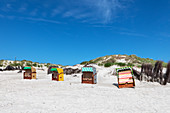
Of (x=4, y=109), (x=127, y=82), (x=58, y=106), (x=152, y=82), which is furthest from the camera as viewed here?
(x=152, y=82)

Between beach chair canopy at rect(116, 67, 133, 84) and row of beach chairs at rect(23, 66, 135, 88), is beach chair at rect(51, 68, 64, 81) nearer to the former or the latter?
row of beach chairs at rect(23, 66, 135, 88)

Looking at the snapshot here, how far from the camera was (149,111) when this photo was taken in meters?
6.73

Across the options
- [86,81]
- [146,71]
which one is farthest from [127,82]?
[146,71]

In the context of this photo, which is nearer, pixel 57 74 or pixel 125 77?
pixel 125 77

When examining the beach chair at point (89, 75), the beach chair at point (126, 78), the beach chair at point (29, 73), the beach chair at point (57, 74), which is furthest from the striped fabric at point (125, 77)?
the beach chair at point (29, 73)

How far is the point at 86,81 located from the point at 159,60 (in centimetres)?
780

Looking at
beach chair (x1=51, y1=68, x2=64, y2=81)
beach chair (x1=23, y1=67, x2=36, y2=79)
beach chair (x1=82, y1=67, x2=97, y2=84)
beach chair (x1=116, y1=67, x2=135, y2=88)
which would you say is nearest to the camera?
beach chair (x1=116, y1=67, x2=135, y2=88)

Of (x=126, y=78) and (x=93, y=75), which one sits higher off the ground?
(x=93, y=75)

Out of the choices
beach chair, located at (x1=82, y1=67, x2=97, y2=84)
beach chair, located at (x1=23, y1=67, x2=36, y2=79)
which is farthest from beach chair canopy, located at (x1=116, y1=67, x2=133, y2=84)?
beach chair, located at (x1=23, y1=67, x2=36, y2=79)

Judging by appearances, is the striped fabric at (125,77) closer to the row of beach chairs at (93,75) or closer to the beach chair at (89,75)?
the row of beach chairs at (93,75)

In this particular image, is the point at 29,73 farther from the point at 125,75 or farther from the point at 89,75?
the point at 125,75

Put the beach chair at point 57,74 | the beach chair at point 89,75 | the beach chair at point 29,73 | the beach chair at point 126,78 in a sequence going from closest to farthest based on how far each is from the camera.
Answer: the beach chair at point 126,78, the beach chair at point 89,75, the beach chair at point 57,74, the beach chair at point 29,73

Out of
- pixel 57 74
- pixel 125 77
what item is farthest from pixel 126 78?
pixel 57 74

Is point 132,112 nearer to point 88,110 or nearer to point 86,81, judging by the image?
point 88,110
